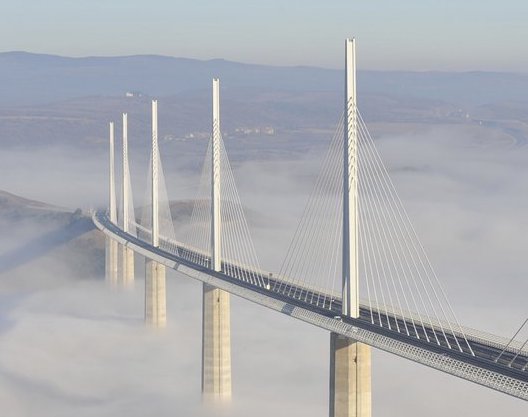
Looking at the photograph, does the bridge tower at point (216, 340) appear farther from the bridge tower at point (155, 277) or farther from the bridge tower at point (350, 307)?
the bridge tower at point (155, 277)

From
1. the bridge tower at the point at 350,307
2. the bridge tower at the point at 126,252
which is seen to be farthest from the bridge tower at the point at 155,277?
the bridge tower at the point at 350,307

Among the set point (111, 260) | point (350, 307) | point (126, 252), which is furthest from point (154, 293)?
point (350, 307)

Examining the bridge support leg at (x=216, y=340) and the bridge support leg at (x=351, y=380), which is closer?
the bridge support leg at (x=351, y=380)

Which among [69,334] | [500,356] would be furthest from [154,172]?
[500,356]

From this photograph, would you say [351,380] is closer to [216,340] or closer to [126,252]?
[216,340]

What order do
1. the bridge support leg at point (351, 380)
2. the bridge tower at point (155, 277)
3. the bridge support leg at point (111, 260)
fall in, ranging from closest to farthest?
1. the bridge support leg at point (351, 380)
2. the bridge tower at point (155, 277)
3. the bridge support leg at point (111, 260)

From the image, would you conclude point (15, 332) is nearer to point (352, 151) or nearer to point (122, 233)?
point (122, 233)

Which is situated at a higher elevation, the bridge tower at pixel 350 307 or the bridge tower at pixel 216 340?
the bridge tower at pixel 350 307
